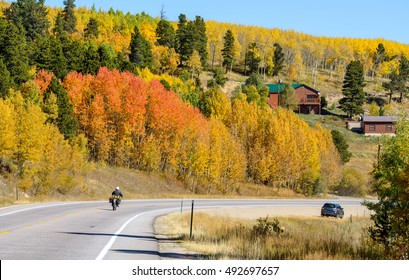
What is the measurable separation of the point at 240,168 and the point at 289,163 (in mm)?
9278

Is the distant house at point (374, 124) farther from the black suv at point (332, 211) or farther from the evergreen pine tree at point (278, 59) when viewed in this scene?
the black suv at point (332, 211)

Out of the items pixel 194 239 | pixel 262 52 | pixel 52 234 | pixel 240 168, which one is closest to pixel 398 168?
pixel 194 239

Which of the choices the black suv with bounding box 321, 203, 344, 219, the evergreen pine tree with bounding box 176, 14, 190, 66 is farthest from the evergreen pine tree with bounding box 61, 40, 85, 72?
the evergreen pine tree with bounding box 176, 14, 190, 66

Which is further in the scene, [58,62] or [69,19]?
[69,19]

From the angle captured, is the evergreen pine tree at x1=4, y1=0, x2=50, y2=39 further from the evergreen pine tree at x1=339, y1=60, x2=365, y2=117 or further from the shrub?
the shrub

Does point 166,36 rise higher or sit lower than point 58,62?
higher

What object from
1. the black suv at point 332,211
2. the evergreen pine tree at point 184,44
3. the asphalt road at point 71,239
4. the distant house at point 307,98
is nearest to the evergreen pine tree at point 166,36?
the evergreen pine tree at point 184,44

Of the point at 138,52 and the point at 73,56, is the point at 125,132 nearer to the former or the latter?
the point at 73,56

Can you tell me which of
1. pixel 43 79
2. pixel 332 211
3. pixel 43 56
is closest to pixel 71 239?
pixel 332 211

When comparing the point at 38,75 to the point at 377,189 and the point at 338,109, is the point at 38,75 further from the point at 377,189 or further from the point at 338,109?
the point at 338,109

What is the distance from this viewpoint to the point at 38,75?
2525 inches

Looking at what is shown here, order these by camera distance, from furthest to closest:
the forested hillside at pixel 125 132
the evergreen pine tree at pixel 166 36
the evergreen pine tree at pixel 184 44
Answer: the evergreen pine tree at pixel 166 36 → the evergreen pine tree at pixel 184 44 → the forested hillside at pixel 125 132

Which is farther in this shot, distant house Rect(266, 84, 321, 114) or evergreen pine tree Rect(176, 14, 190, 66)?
evergreen pine tree Rect(176, 14, 190, 66)

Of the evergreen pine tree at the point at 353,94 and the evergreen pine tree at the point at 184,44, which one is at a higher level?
the evergreen pine tree at the point at 184,44
